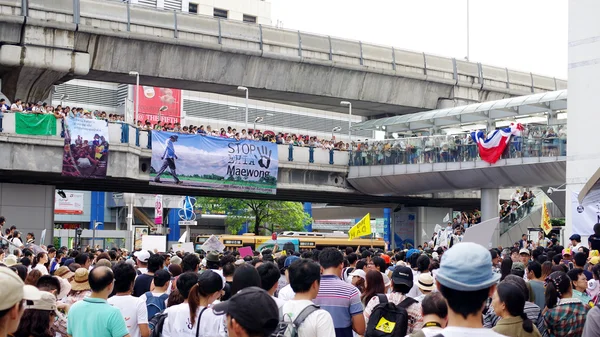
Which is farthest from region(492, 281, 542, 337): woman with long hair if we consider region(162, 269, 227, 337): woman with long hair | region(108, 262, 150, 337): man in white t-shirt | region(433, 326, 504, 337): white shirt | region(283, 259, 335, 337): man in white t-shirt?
region(108, 262, 150, 337): man in white t-shirt

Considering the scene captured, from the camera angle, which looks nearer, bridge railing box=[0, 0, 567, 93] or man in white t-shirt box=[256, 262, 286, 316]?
man in white t-shirt box=[256, 262, 286, 316]

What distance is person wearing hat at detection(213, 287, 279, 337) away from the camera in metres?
4.57

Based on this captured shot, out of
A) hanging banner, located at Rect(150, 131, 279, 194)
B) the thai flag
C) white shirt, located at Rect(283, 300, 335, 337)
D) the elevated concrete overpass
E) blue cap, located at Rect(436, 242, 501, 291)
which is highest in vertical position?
the elevated concrete overpass

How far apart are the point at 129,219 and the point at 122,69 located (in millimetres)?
30482

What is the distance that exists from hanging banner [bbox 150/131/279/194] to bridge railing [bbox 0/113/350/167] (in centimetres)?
62

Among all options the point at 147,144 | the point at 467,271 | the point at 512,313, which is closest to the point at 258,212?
the point at 147,144

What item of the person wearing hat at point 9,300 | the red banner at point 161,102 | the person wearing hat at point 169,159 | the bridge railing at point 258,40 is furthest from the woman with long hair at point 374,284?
the red banner at point 161,102

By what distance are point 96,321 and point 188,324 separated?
0.95 m

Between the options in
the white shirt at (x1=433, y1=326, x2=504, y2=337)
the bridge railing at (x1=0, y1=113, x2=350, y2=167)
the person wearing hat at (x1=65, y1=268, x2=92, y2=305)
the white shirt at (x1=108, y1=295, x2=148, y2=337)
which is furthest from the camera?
the bridge railing at (x1=0, y1=113, x2=350, y2=167)

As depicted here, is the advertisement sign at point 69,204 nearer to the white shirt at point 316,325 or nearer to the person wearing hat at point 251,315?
the white shirt at point 316,325

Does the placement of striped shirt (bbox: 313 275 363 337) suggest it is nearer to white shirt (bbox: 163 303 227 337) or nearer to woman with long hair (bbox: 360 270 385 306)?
woman with long hair (bbox: 360 270 385 306)

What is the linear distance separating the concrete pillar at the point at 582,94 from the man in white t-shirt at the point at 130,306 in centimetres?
1994

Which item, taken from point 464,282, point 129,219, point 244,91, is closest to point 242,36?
point 244,91

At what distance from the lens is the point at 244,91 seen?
4419 centimetres
